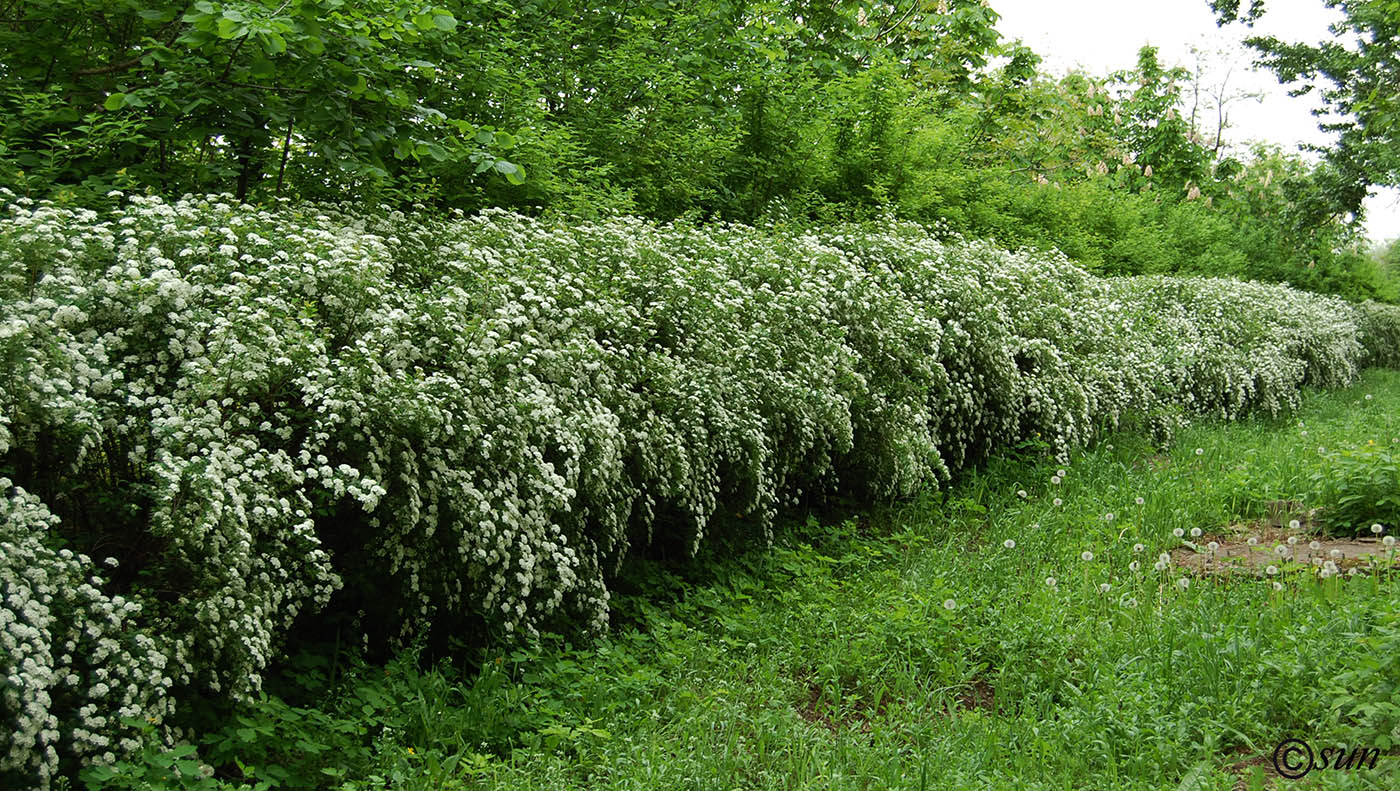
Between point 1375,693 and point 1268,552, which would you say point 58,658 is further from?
point 1268,552

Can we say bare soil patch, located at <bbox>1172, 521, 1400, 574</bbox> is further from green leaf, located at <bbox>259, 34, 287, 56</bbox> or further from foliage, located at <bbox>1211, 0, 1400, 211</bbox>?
foliage, located at <bbox>1211, 0, 1400, 211</bbox>

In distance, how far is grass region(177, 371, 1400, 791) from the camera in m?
3.31

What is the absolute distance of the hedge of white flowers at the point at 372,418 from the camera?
294cm

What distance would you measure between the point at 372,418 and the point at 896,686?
2294 mm

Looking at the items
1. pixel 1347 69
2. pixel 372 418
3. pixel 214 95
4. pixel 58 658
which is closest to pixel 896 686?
pixel 372 418

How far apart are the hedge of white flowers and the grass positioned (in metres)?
0.31

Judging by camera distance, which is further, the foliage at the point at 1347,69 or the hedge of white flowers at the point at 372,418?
the foliage at the point at 1347,69

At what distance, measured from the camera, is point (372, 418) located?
144 inches

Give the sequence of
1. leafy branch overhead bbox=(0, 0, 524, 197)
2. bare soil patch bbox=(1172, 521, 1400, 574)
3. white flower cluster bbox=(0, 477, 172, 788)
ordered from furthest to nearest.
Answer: bare soil patch bbox=(1172, 521, 1400, 574) < leafy branch overhead bbox=(0, 0, 524, 197) < white flower cluster bbox=(0, 477, 172, 788)

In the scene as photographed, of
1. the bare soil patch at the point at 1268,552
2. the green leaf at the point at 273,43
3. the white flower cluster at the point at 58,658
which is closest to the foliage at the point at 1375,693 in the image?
the bare soil patch at the point at 1268,552

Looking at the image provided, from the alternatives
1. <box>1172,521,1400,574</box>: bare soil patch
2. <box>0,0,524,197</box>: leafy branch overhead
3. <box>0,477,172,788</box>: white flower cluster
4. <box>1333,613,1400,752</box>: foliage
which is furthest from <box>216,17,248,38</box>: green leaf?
<box>1172,521,1400,574</box>: bare soil patch

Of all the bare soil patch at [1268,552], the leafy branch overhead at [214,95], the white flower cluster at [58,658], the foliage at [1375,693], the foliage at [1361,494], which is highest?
the leafy branch overhead at [214,95]

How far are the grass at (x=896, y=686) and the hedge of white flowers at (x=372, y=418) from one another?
31cm

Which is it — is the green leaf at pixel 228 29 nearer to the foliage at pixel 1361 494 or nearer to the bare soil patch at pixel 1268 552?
the bare soil patch at pixel 1268 552
